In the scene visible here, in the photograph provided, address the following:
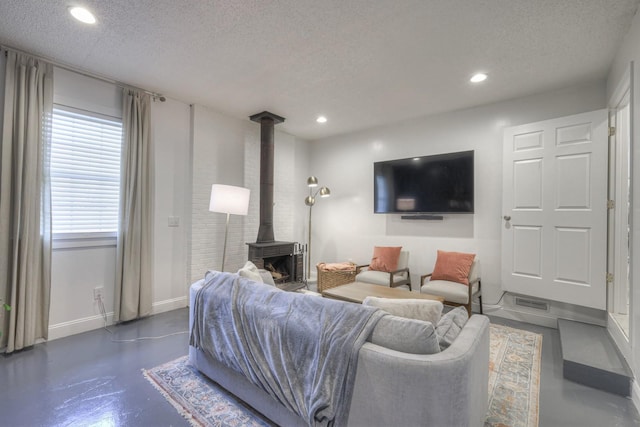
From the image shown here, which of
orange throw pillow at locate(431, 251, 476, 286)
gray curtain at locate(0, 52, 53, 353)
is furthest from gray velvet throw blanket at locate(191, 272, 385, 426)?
orange throw pillow at locate(431, 251, 476, 286)

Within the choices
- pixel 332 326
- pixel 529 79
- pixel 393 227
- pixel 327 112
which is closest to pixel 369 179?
pixel 393 227

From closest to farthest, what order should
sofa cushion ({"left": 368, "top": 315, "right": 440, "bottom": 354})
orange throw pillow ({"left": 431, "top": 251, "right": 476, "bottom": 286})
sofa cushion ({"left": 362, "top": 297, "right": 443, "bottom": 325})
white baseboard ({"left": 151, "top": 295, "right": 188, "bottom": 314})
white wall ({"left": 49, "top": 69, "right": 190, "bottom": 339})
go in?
sofa cushion ({"left": 368, "top": 315, "right": 440, "bottom": 354})
sofa cushion ({"left": 362, "top": 297, "right": 443, "bottom": 325})
white wall ({"left": 49, "top": 69, "right": 190, "bottom": 339})
orange throw pillow ({"left": 431, "top": 251, "right": 476, "bottom": 286})
white baseboard ({"left": 151, "top": 295, "right": 188, "bottom": 314})

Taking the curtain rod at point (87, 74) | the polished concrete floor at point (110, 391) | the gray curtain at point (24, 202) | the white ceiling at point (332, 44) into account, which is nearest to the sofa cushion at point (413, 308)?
the polished concrete floor at point (110, 391)

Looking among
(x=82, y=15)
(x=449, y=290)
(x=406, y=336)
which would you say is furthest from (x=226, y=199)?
(x=449, y=290)

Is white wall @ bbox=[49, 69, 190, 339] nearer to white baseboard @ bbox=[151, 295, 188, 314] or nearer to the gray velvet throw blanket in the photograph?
white baseboard @ bbox=[151, 295, 188, 314]

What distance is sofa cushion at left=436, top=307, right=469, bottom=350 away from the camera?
1.31 m

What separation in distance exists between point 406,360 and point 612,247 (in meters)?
2.85

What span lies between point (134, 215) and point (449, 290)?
11.7ft

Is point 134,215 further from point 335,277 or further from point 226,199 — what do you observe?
point 335,277

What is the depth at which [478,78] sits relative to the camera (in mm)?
2910

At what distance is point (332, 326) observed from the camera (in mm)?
1360

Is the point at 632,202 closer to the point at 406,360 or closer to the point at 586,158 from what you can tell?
the point at 586,158

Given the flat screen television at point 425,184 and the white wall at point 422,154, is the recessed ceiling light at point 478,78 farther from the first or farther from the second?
the flat screen television at point 425,184

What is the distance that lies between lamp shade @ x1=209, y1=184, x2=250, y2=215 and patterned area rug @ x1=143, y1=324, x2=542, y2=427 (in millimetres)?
1519
